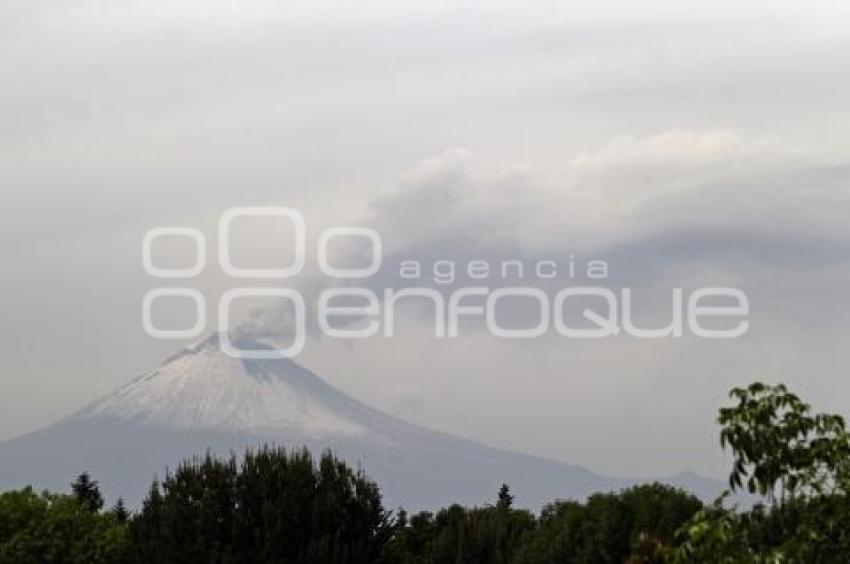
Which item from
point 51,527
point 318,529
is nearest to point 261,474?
point 318,529

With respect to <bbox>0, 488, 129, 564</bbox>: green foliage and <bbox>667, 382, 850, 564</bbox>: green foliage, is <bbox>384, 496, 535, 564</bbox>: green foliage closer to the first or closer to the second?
<bbox>0, 488, 129, 564</bbox>: green foliage

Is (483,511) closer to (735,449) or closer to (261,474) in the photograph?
(261,474)

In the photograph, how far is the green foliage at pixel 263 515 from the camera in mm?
66375

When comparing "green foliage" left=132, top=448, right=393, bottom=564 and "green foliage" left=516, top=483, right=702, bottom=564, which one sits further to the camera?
"green foliage" left=132, top=448, right=393, bottom=564

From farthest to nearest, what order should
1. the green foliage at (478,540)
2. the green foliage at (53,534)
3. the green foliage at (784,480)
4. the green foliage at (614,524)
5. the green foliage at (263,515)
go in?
the green foliage at (478,540) → the green foliage at (53,534) → the green foliage at (263,515) → the green foliage at (614,524) → the green foliage at (784,480)

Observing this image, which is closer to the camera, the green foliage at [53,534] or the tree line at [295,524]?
the tree line at [295,524]

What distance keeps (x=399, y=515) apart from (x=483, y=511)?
4.56 meters

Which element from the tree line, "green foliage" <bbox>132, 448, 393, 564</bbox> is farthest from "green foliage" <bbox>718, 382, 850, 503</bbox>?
"green foliage" <bbox>132, 448, 393, 564</bbox>

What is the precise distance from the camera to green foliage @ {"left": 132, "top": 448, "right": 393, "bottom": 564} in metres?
66.4

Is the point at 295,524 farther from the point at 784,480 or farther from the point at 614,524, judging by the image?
the point at 784,480

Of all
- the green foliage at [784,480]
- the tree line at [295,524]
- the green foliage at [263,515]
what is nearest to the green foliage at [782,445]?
the green foliage at [784,480]

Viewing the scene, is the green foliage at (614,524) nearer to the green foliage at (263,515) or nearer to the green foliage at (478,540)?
the green foliage at (478,540)

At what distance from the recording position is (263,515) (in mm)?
67250

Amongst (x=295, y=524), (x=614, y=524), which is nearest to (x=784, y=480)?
(x=614, y=524)
